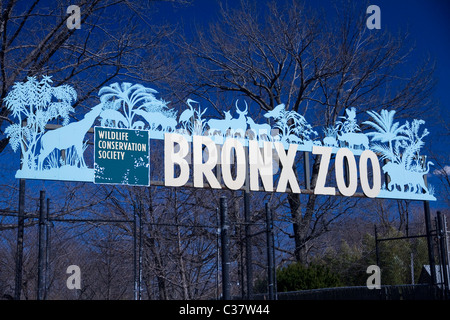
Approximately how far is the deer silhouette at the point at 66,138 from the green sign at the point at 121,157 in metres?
0.32

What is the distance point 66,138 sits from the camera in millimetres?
12266

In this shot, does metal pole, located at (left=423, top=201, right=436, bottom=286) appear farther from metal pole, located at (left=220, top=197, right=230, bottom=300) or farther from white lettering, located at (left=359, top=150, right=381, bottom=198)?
metal pole, located at (left=220, top=197, right=230, bottom=300)

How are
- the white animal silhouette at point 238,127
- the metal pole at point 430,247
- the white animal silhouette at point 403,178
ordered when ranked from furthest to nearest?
the white animal silhouette at point 403,178 < the metal pole at point 430,247 < the white animal silhouette at point 238,127

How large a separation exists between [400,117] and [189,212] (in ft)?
32.8

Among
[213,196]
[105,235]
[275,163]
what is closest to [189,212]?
[213,196]

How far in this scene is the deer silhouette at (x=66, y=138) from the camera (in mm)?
12039

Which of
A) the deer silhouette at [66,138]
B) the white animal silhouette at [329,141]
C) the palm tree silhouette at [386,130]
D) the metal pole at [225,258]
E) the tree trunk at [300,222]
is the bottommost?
the metal pole at [225,258]

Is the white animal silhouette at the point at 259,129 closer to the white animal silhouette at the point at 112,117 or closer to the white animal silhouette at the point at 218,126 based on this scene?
the white animal silhouette at the point at 218,126

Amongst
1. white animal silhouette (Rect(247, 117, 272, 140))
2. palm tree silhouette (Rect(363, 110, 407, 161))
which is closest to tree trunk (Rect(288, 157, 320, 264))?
palm tree silhouette (Rect(363, 110, 407, 161))

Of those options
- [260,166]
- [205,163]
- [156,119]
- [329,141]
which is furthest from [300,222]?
[156,119]

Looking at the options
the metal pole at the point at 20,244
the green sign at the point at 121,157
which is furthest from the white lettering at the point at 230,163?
the metal pole at the point at 20,244

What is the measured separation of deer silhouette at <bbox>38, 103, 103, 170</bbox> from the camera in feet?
39.5

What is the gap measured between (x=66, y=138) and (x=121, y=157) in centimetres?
117

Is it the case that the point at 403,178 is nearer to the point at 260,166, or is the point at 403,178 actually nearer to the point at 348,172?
the point at 348,172
